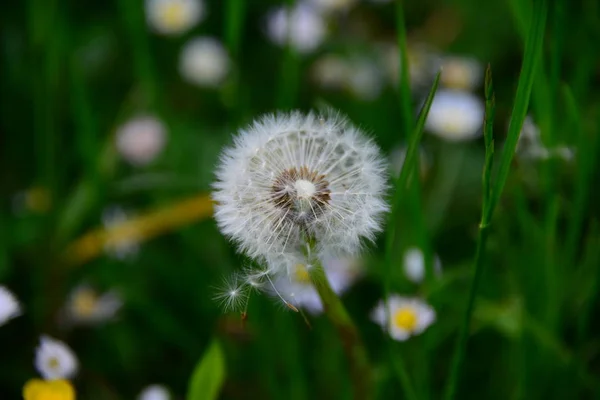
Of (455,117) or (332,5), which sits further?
(332,5)

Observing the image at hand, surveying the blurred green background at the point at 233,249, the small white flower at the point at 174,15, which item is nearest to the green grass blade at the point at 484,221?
the blurred green background at the point at 233,249

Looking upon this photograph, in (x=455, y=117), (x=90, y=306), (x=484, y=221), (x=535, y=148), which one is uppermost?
(x=484, y=221)

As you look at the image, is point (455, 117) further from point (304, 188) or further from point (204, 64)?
point (304, 188)

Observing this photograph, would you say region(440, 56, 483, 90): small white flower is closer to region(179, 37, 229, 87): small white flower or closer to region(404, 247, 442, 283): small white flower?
region(179, 37, 229, 87): small white flower

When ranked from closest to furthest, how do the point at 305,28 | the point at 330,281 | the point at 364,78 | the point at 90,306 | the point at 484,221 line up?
the point at 484,221, the point at 330,281, the point at 90,306, the point at 364,78, the point at 305,28

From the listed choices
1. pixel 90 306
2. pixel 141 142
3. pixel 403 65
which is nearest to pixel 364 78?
pixel 141 142

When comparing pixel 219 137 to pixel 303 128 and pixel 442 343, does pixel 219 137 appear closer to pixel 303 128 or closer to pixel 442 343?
pixel 442 343

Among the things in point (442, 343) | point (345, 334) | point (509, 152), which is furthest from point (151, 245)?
point (509, 152)
